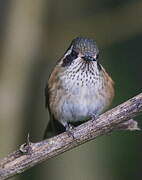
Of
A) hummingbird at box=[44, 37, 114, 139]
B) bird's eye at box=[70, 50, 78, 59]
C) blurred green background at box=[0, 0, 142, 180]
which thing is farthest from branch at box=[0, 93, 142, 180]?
blurred green background at box=[0, 0, 142, 180]

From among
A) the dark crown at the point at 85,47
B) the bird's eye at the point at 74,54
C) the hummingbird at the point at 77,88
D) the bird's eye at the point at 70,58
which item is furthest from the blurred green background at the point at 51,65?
the dark crown at the point at 85,47

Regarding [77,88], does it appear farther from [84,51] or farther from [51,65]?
[51,65]

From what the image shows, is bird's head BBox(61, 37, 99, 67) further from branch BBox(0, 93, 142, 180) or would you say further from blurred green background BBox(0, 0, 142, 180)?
blurred green background BBox(0, 0, 142, 180)

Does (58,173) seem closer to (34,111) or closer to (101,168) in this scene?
(101,168)

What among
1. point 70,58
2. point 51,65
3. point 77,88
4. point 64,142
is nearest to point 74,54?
point 70,58

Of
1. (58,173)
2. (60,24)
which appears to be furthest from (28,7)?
(58,173)

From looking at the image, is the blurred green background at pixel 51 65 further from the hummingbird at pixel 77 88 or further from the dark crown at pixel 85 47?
the dark crown at pixel 85 47
